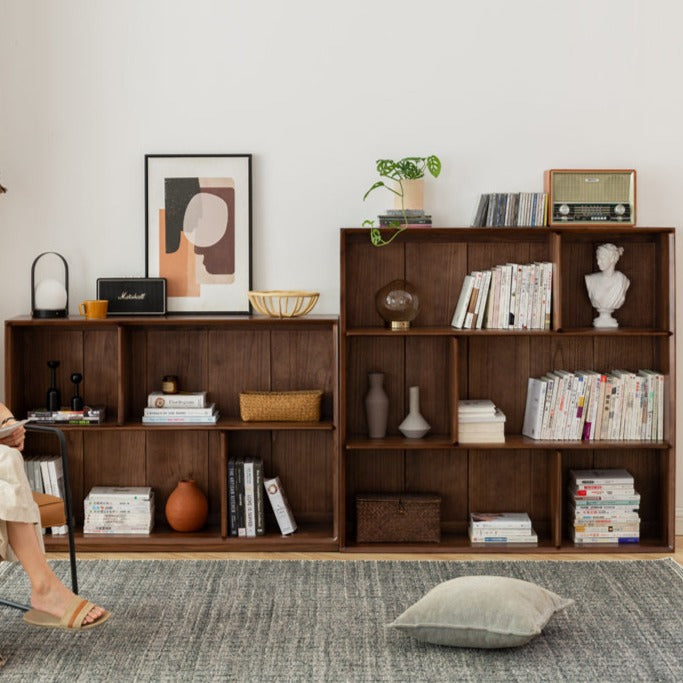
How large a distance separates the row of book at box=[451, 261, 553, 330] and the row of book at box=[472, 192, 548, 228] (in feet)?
0.62

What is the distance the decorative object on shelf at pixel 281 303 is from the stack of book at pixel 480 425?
0.81 m

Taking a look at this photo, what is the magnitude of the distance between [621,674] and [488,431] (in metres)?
1.55

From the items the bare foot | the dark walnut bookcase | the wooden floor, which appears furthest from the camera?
the dark walnut bookcase

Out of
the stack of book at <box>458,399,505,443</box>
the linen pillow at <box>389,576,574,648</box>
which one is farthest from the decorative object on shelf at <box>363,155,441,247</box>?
the linen pillow at <box>389,576,574,648</box>

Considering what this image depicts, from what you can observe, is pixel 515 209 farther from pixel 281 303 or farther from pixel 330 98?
pixel 281 303

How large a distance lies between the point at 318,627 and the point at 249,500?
1112 mm

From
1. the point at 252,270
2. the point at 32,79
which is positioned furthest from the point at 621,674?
the point at 32,79

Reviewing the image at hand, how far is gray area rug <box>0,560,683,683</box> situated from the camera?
319 centimetres

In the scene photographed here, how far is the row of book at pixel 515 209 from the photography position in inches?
179

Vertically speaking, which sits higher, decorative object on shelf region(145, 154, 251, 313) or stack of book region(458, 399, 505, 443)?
decorative object on shelf region(145, 154, 251, 313)

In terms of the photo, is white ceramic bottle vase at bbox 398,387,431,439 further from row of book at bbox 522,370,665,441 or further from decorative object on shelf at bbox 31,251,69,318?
decorative object on shelf at bbox 31,251,69,318

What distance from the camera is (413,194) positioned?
4613mm

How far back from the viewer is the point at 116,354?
480 centimetres


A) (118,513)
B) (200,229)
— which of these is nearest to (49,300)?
(200,229)
